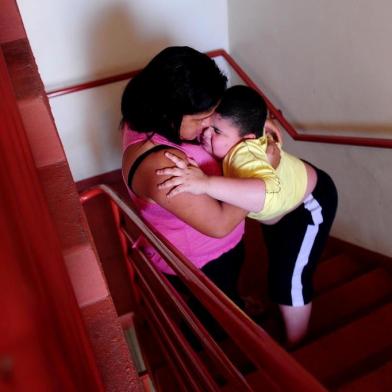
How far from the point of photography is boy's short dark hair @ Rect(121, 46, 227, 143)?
4.22 ft

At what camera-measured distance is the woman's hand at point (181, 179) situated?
46.6 inches

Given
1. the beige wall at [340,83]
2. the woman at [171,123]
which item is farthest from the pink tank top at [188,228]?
the beige wall at [340,83]

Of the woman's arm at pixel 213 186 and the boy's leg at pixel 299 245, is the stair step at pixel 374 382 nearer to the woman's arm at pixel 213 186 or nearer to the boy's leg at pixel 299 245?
the boy's leg at pixel 299 245

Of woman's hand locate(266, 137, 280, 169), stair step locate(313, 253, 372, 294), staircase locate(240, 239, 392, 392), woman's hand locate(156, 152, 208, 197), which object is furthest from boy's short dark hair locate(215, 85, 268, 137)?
stair step locate(313, 253, 372, 294)

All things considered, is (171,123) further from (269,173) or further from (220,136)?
(269,173)

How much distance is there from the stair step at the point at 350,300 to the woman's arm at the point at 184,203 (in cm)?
138

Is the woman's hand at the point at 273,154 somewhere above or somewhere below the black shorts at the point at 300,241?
above

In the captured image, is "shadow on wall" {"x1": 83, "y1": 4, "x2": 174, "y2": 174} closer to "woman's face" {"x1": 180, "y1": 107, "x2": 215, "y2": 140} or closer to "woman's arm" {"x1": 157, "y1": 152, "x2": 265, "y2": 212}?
"woman's face" {"x1": 180, "y1": 107, "x2": 215, "y2": 140}

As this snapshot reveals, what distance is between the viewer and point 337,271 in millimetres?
2932

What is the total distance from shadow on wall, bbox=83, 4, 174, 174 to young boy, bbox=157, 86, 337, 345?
2.11m

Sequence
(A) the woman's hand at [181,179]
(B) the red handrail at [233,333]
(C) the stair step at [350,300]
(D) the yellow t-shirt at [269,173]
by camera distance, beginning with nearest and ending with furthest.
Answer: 1. (B) the red handrail at [233,333]
2. (A) the woman's hand at [181,179]
3. (D) the yellow t-shirt at [269,173]
4. (C) the stair step at [350,300]

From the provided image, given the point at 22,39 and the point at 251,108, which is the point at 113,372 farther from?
the point at 251,108

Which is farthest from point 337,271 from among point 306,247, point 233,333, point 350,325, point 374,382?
point 233,333

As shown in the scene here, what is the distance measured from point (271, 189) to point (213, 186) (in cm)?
23
